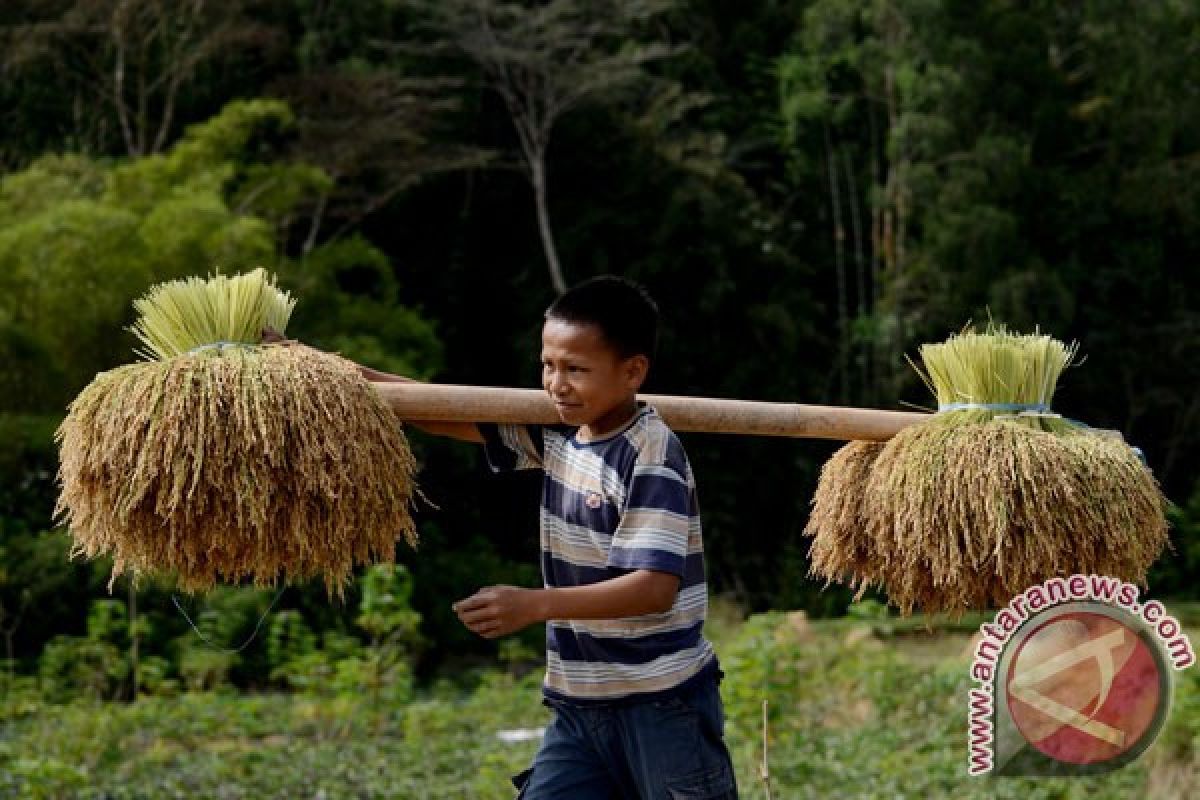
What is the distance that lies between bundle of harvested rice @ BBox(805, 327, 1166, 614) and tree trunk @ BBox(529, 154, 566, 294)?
12254mm

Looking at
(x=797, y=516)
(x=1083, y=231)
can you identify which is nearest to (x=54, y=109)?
(x=797, y=516)

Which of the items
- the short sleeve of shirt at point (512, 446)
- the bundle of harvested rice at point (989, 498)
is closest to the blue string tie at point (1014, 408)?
the bundle of harvested rice at point (989, 498)

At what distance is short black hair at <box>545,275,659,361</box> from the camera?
239cm

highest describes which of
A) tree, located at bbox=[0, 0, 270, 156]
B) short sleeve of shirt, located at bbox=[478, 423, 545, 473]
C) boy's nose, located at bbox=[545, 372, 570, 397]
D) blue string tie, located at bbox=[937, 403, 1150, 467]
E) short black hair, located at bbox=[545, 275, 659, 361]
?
tree, located at bbox=[0, 0, 270, 156]

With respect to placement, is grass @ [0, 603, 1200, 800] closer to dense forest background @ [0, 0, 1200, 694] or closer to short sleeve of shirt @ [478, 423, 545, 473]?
short sleeve of shirt @ [478, 423, 545, 473]

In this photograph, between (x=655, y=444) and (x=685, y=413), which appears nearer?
(x=655, y=444)

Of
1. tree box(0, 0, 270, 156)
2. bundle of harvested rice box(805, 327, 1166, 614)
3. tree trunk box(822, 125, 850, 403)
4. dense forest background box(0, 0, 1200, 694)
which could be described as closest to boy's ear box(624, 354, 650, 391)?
bundle of harvested rice box(805, 327, 1166, 614)

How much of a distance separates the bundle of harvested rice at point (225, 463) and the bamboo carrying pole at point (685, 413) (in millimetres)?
75

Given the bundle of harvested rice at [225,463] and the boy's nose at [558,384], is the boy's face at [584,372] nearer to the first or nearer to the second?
the boy's nose at [558,384]

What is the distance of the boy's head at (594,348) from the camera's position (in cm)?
239
